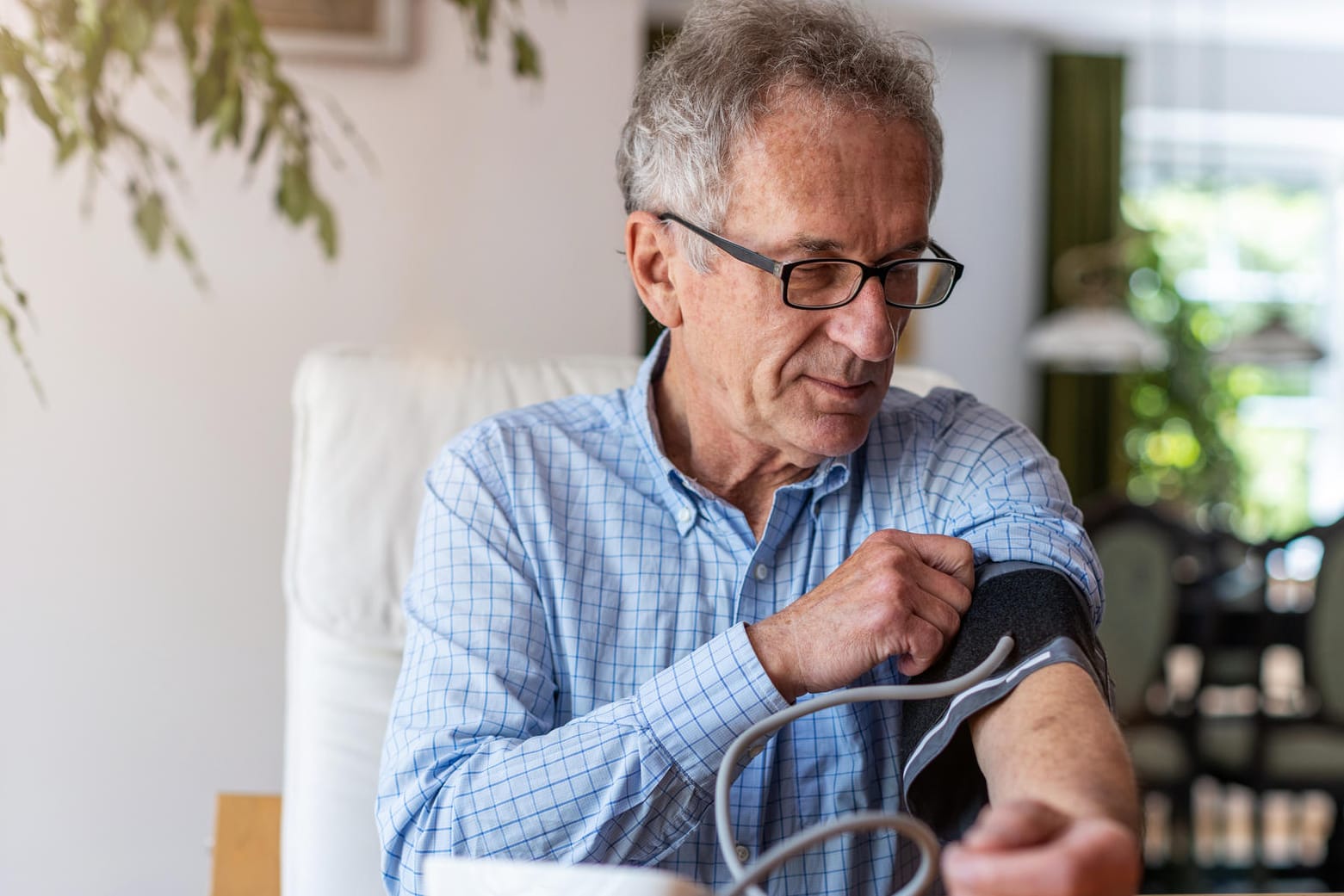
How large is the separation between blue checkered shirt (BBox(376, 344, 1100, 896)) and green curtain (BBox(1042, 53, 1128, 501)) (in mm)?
4329

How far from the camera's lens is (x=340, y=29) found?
2.55m

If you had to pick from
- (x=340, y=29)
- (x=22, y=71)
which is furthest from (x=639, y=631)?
(x=340, y=29)

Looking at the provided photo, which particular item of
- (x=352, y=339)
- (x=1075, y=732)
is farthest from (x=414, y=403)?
(x=352, y=339)

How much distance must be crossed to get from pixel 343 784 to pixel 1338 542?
2462mm

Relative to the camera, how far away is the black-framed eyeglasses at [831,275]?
0.96 metres

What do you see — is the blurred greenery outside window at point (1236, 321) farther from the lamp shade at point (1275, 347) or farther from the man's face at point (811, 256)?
the man's face at point (811, 256)

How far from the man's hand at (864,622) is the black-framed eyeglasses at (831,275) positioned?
0.65 feet

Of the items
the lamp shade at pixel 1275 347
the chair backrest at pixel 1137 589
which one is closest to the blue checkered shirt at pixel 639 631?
the chair backrest at pixel 1137 589

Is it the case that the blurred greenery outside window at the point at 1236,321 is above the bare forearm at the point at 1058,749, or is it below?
above

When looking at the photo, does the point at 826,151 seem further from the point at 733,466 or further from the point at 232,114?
the point at 232,114

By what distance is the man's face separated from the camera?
95 centimetres

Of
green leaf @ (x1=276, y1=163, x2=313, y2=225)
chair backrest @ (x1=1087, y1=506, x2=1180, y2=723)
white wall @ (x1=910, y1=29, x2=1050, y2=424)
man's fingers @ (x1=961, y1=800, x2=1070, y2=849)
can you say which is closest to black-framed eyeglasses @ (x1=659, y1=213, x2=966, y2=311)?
man's fingers @ (x1=961, y1=800, x2=1070, y2=849)

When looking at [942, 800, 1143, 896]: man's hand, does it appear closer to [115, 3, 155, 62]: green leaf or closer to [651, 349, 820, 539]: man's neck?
[651, 349, 820, 539]: man's neck

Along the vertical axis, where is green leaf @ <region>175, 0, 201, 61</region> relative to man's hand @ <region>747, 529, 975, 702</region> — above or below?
above
